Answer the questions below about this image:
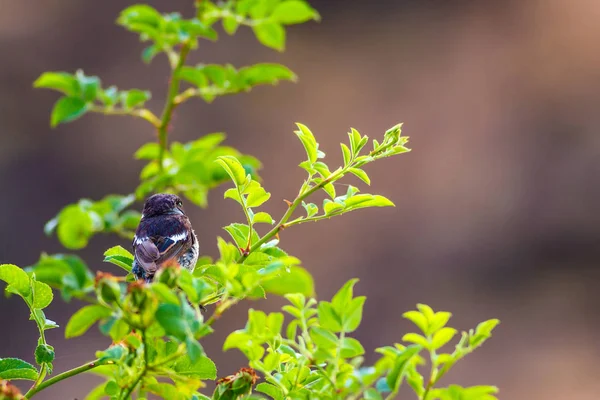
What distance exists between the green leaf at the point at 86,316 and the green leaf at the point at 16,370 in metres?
0.12

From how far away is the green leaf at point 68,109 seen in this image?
61.1 inches

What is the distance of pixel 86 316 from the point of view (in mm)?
726

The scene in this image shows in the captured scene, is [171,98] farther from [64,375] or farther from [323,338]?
[323,338]

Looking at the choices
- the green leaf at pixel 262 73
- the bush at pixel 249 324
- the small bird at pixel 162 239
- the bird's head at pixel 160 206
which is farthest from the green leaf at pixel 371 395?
the bird's head at pixel 160 206

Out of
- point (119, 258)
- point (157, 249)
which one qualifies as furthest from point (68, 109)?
point (119, 258)

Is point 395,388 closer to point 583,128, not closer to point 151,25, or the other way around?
point 151,25

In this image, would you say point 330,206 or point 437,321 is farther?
point 330,206

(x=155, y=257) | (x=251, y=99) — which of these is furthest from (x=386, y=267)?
(x=155, y=257)

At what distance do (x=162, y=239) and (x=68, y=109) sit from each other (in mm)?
424

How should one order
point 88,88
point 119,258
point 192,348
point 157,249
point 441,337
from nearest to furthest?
point 192,348, point 441,337, point 119,258, point 88,88, point 157,249

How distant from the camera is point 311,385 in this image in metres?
0.84

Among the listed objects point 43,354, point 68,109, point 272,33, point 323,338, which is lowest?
point 43,354

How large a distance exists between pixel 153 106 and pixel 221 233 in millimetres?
902

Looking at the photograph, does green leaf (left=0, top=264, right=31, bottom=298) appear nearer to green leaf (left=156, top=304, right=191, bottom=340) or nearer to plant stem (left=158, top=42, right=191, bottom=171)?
green leaf (left=156, top=304, right=191, bottom=340)
